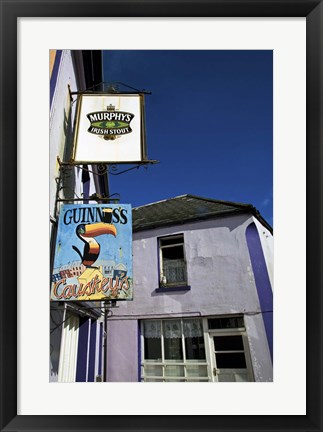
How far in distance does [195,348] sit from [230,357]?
0.59 m

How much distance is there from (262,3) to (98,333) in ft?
16.8

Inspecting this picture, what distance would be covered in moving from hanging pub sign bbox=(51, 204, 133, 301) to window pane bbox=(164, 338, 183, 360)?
128 inches

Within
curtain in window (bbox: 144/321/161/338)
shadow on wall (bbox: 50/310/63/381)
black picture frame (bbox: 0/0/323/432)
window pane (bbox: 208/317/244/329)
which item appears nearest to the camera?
black picture frame (bbox: 0/0/323/432)

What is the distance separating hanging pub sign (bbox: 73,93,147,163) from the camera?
2.70 meters

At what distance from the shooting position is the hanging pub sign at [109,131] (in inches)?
106

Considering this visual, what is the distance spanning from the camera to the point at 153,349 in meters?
5.31

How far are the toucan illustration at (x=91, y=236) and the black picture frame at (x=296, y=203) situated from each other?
746 millimetres

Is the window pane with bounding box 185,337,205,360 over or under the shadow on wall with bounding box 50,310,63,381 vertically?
under

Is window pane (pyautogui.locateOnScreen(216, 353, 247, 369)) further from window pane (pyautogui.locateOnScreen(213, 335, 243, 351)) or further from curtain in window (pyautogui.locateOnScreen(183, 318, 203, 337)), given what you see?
curtain in window (pyautogui.locateOnScreen(183, 318, 203, 337))

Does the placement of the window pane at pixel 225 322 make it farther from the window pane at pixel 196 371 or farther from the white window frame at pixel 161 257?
the white window frame at pixel 161 257

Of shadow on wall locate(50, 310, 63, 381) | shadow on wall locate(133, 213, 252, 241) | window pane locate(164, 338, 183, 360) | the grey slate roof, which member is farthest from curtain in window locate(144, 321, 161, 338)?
shadow on wall locate(50, 310, 63, 381)

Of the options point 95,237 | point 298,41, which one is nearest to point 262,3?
point 298,41

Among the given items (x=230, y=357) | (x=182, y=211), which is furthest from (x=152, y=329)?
(x=182, y=211)

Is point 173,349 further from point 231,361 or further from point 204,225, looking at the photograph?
point 204,225
